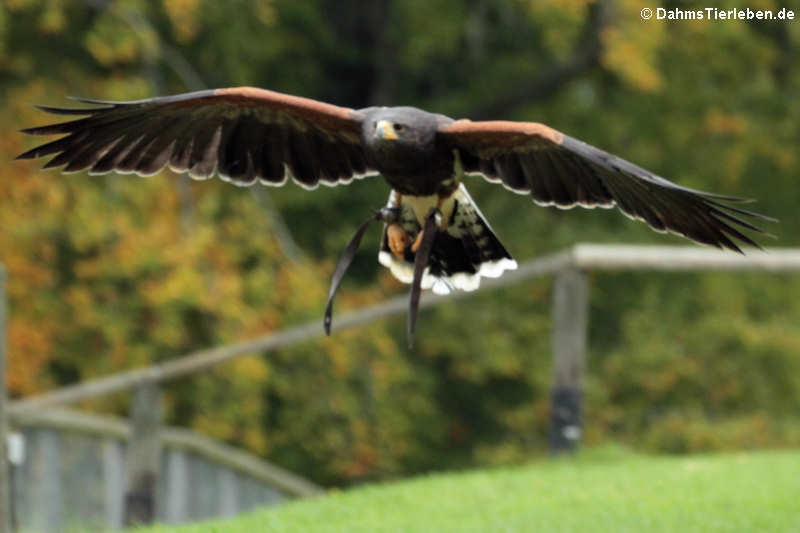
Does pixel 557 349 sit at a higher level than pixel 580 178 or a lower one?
lower

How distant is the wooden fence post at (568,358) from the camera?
711 centimetres

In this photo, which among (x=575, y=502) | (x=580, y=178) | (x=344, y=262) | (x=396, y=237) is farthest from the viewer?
(x=575, y=502)

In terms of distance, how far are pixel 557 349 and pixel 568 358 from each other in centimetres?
7

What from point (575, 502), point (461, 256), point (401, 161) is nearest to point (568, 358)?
point (575, 502)

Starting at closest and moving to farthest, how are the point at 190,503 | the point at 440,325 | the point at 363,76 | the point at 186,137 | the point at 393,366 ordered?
the point at 186,137
the point at 190,503
the point at 393,366
the point at 440,325
the point at 363,76

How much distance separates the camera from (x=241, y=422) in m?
11.9

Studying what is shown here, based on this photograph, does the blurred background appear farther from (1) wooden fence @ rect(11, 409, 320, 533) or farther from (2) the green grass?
(2) the green grass

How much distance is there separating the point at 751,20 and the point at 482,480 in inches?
321

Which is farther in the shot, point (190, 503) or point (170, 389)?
point (170, 389)

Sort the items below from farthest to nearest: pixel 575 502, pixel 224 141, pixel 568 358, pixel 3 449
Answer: pixel 568 358
pixel 575 502
pixel 3 449
pixel 224 141

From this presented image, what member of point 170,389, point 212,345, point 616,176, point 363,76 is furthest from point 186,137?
point 363,76

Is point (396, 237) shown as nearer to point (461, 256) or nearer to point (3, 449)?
point (461, 256)

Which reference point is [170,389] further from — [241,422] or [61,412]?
[61,412]

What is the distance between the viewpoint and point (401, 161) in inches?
183
